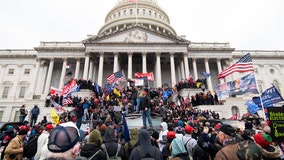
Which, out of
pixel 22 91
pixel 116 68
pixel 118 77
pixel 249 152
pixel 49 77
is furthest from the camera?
pixel 22 91

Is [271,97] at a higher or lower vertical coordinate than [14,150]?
higher

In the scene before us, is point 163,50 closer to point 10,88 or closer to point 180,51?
point 180,51

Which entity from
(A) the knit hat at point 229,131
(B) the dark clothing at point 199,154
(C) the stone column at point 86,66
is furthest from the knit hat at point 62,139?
(C) the stone column at point 86,66

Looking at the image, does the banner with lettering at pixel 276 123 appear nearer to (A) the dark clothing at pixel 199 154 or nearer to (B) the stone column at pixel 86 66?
(A) the dark clothing at pixel 199 154

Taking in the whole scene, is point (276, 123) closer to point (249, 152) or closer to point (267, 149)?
point (267, 149)

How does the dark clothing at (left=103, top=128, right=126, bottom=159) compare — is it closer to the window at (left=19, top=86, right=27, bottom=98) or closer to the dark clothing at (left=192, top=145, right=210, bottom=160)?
the dark clothing at (left=192, top=145, right=210, bottom=160)

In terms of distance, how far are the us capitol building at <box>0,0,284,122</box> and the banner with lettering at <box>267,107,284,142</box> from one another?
28.6m

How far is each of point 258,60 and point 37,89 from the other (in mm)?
50020

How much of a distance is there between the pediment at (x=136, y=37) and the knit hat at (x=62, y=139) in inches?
1410

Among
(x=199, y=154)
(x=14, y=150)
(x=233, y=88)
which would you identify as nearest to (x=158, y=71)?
(x=233, y=88)

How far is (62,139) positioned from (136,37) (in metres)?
36.9

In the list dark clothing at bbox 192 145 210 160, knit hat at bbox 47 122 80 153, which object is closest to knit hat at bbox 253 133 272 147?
dark clothing at bbox 192 145 210 160

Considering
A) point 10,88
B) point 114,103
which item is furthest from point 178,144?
point 10,88

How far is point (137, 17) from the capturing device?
2158 inches
